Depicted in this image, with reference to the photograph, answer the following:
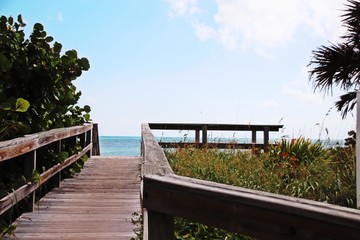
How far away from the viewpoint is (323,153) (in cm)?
872

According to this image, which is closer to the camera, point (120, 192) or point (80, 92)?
point (120, 192)

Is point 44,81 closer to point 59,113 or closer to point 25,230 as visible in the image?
point 59,113

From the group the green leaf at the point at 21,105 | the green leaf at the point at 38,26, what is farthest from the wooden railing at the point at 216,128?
the green leaf at the point at 21,105

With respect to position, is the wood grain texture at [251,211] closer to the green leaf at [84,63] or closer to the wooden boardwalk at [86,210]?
the wooden boardwalk at [86,210]

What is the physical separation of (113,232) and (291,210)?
334cm

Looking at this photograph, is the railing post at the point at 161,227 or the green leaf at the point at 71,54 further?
the green leaf at the point at 71,54

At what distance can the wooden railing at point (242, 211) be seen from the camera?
1137mm

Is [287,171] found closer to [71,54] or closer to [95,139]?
[71,54]

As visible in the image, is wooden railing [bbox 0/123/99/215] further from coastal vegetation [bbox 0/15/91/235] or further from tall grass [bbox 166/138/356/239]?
tall grass [bbox 166/138/356/239]

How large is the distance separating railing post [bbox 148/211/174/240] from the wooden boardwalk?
246 centimetres

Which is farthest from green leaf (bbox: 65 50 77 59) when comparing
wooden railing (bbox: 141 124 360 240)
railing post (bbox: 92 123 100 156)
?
railing post (bbox: 92 123 100 156)

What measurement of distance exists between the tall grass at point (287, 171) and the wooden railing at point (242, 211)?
2.59m

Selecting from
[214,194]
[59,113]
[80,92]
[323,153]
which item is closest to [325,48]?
[323,153]

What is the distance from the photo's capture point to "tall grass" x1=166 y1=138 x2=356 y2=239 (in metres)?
5.97
